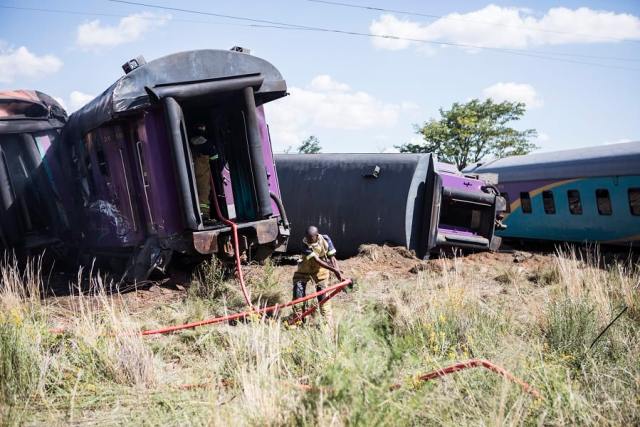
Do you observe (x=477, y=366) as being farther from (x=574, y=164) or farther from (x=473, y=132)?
(x=473, y=132)

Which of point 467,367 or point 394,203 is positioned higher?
point 394,203

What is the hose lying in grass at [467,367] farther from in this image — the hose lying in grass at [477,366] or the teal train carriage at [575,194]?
the teal train carriage at [575,194]

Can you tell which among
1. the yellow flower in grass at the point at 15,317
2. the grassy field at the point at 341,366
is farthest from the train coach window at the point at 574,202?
the yellow flower in grass at the point at 15,317

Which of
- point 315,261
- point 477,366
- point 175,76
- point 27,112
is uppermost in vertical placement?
point 27,112

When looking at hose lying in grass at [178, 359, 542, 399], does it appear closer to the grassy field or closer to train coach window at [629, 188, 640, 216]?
the grassy field

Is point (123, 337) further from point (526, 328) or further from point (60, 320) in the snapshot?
point (526, 328)

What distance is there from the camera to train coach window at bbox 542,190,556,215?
14.7m

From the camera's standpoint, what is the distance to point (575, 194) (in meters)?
14.0

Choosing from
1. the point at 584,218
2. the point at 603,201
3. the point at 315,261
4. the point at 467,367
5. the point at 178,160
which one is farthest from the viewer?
the point at 584,218

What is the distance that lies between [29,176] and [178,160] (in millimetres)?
3946

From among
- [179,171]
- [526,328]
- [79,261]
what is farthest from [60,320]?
[526,328]

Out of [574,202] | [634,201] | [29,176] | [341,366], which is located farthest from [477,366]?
[574,202]

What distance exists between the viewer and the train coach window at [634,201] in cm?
1230

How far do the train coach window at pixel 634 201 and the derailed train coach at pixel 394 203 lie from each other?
132 inches
